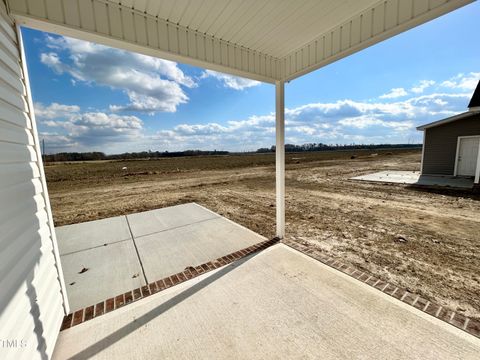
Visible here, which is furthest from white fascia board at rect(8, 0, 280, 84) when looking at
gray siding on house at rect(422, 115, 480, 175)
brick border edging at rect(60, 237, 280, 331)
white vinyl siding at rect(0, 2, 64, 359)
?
gray siding on house at rect(422, 115, 480, 175)

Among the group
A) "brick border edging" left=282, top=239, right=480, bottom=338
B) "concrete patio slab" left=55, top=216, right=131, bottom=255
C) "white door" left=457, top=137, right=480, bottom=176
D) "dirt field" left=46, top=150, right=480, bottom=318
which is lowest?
"dirt field" left=46, top=150, right=480, bottom=318

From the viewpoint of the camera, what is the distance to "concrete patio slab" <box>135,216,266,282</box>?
2.99 metres

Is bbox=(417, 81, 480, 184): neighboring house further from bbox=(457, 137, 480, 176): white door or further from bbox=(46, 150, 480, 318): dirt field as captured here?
bbox=(46, 150, 480, 318): dirt field

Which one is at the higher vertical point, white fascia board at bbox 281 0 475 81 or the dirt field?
white fascia board at bbox 281 0 475 81

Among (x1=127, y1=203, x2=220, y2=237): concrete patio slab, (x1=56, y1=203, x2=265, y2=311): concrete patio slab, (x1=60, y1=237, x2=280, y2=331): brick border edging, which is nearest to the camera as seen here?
(x1=60, y1=237, x2=280, y2=331): brick border edging

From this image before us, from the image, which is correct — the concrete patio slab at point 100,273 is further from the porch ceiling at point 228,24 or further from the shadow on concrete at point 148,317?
the porch ceiling at point 228,24

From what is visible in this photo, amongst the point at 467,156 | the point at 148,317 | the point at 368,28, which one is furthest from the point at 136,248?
the point at 467,156

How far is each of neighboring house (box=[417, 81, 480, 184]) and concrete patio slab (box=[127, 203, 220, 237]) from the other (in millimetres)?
12628

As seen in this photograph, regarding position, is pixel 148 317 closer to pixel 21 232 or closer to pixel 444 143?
pixel 21 232

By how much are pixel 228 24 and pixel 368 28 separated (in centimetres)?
149

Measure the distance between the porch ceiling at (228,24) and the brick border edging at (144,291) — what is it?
269cm

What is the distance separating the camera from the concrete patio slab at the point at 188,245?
2.99m

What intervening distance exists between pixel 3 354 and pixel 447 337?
10.00 ft

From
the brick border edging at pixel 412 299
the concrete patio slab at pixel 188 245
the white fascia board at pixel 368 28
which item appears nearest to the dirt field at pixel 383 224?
the brick border edging at pixel 412 299
